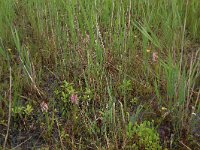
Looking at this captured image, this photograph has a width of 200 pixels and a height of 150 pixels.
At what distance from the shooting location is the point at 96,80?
208cm

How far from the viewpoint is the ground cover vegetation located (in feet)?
5.82

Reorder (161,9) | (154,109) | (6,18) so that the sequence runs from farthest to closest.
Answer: (161,9), (6,18), (154,109)

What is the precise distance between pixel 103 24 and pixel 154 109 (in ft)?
2.94

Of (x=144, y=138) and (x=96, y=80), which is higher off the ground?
(x=96, y=80)

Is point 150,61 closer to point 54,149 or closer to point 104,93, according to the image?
point 104,93

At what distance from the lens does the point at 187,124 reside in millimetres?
1807

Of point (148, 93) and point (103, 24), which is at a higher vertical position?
point (103, 24)

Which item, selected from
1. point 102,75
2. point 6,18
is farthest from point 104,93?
point 6,18

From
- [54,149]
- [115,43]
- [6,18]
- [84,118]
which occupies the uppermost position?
[6,18]

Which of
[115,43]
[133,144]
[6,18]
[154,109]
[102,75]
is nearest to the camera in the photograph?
[133,144]

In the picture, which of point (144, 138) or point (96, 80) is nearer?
point (144, 138)

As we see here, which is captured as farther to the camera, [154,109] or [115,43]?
[115,43]

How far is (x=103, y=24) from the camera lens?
8.38 ft

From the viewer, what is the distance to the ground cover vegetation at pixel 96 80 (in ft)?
5.82
